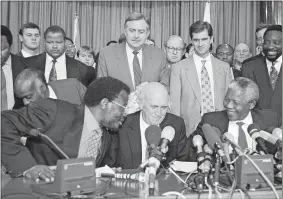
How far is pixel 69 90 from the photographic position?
3805mm

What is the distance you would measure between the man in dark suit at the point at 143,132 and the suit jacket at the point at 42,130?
255 millimetres

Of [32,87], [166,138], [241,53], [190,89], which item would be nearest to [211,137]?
[166,138]

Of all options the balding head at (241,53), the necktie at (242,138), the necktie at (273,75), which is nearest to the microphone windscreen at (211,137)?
the necktie at (242,138)

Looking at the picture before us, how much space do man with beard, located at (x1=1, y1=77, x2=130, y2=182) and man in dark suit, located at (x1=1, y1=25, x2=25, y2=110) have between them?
1.04m

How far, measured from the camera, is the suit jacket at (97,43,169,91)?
4215mm

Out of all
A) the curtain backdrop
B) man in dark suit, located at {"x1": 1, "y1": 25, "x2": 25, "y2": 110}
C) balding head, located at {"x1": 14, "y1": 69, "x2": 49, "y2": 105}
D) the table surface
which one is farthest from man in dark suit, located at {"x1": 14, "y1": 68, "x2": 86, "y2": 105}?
the curtain backdrop

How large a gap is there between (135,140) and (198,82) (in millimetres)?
1073

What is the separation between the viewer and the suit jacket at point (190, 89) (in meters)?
4.21

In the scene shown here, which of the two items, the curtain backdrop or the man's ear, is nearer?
the man's ear

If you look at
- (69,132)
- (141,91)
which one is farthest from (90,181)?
(141,91)

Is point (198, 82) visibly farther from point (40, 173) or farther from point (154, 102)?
point (40, 173)

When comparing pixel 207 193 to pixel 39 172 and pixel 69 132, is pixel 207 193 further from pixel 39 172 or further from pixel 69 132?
pixel 69 132

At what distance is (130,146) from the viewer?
3.44m

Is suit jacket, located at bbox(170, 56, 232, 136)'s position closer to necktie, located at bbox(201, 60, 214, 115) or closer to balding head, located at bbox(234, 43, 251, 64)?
necktie, located at bbox(201, 60, 214, 115)
